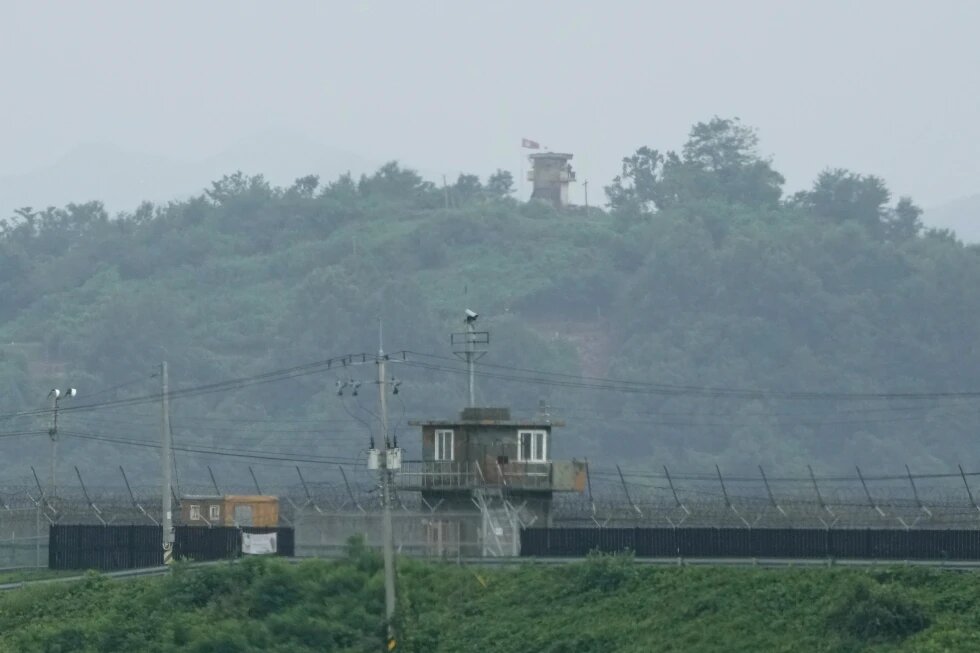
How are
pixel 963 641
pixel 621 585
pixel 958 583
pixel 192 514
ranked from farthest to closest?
pixel 192 514
pixel 621 585
pixel 958 583
pixel 963 641

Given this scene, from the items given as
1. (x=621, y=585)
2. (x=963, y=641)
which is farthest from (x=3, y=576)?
(x=963, y=641)

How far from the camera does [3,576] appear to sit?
2726 inches

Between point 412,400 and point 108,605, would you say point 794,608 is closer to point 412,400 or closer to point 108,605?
point 108,605

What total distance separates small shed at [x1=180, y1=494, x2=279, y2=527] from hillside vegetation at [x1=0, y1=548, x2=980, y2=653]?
56.0 feet

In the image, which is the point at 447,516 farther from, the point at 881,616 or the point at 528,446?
the point at 881,616

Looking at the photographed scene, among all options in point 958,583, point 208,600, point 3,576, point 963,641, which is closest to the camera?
point 963,641

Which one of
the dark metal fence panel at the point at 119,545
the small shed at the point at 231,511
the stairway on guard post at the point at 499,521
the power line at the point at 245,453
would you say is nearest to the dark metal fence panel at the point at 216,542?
the dark metal fence panel at the point at 119,545

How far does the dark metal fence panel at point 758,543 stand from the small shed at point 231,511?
781 inches

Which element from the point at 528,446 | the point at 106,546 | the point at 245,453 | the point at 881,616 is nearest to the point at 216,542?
the point at 106,546

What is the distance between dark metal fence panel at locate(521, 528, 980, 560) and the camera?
176 ft

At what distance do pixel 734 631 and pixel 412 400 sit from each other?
136282 millimetres

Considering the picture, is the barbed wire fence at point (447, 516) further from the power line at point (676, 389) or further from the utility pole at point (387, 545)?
the power line at point (676, 389)

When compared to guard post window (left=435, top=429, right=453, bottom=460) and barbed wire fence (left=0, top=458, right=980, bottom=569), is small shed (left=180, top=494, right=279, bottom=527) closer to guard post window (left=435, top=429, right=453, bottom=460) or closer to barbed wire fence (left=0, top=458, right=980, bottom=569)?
barbed wire fence (left=0, top=458, right=980, bottom=569)

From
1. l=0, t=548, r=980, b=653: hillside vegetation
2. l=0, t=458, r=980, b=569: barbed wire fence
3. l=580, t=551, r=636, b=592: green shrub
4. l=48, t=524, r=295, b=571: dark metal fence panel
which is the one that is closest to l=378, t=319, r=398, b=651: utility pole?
l=0, t=548, r=980, b=653: hillside vegetation
